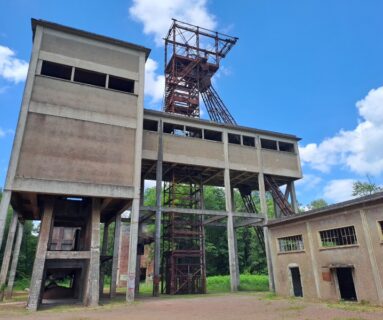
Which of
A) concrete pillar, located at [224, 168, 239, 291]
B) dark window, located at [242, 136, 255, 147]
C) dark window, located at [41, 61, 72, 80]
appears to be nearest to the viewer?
dark window, located at [41, 61, 72, 80]

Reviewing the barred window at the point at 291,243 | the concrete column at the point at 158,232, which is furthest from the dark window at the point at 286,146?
the concrete column at the point at 158,232

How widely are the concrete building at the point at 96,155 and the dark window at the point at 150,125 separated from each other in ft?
0.26

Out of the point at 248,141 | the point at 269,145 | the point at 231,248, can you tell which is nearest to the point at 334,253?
the point at 231,248

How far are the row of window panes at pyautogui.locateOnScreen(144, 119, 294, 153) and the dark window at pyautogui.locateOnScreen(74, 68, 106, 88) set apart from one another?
4.18m

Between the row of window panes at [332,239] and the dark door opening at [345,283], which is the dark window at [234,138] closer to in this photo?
the row of window panes at [332,239]

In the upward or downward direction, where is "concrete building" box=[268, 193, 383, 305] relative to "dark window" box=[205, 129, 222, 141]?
downward

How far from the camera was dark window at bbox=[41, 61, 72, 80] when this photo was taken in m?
19.5

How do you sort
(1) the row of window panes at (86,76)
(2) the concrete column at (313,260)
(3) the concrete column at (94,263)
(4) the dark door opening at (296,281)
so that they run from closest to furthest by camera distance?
(3) the concrete column at (94,263) < (2) the concrete column at (313,260) < (4) the dark door opening at (296,281) < (1) the row of window panes at (86,76)

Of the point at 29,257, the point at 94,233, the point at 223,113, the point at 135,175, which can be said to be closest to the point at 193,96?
the point at 223,113

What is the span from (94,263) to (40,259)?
2.75 m

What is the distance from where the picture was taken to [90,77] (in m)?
20.9

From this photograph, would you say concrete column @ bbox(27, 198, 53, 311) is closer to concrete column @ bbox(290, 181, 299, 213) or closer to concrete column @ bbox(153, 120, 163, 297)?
concrete column @ bbox(153, 120, 163, 297)

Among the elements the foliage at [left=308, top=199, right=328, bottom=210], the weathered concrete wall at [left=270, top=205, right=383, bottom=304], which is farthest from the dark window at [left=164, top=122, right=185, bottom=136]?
the foliage at [left=308, top=199, right=328, bottom=210]

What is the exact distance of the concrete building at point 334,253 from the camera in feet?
45.3
